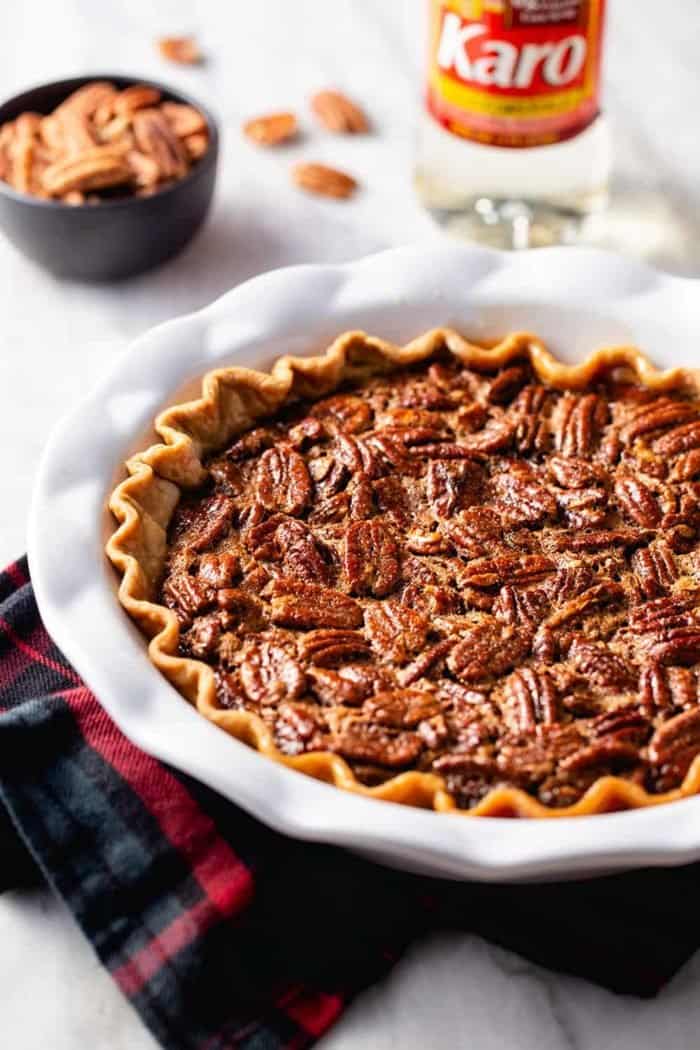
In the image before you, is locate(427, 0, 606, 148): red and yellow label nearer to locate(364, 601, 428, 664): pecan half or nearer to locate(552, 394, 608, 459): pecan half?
A: locate(552, 394, 608, 459): pecan half

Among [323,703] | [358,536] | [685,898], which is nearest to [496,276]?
[358,536]

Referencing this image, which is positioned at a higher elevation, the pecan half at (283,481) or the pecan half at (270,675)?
the pecan half at (283,481)

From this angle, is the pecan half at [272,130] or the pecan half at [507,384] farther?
the pecan half at [272,130]

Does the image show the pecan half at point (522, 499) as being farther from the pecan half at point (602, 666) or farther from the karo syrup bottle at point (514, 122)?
the karo syrup bottle at point (514, 122)

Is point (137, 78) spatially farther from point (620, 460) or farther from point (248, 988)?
point (248, 988)

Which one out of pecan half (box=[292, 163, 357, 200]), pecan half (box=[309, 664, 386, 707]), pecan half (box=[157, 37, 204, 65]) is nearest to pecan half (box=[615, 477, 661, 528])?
pecan half (box=[309, 664, 386, 707])

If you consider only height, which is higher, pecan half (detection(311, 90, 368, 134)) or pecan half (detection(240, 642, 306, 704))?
pecan half (detection(311, 90, 368, 134))

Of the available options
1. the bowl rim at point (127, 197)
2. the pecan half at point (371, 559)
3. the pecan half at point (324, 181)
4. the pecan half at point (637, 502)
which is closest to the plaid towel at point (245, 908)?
the pecan half at point (371, 559)
